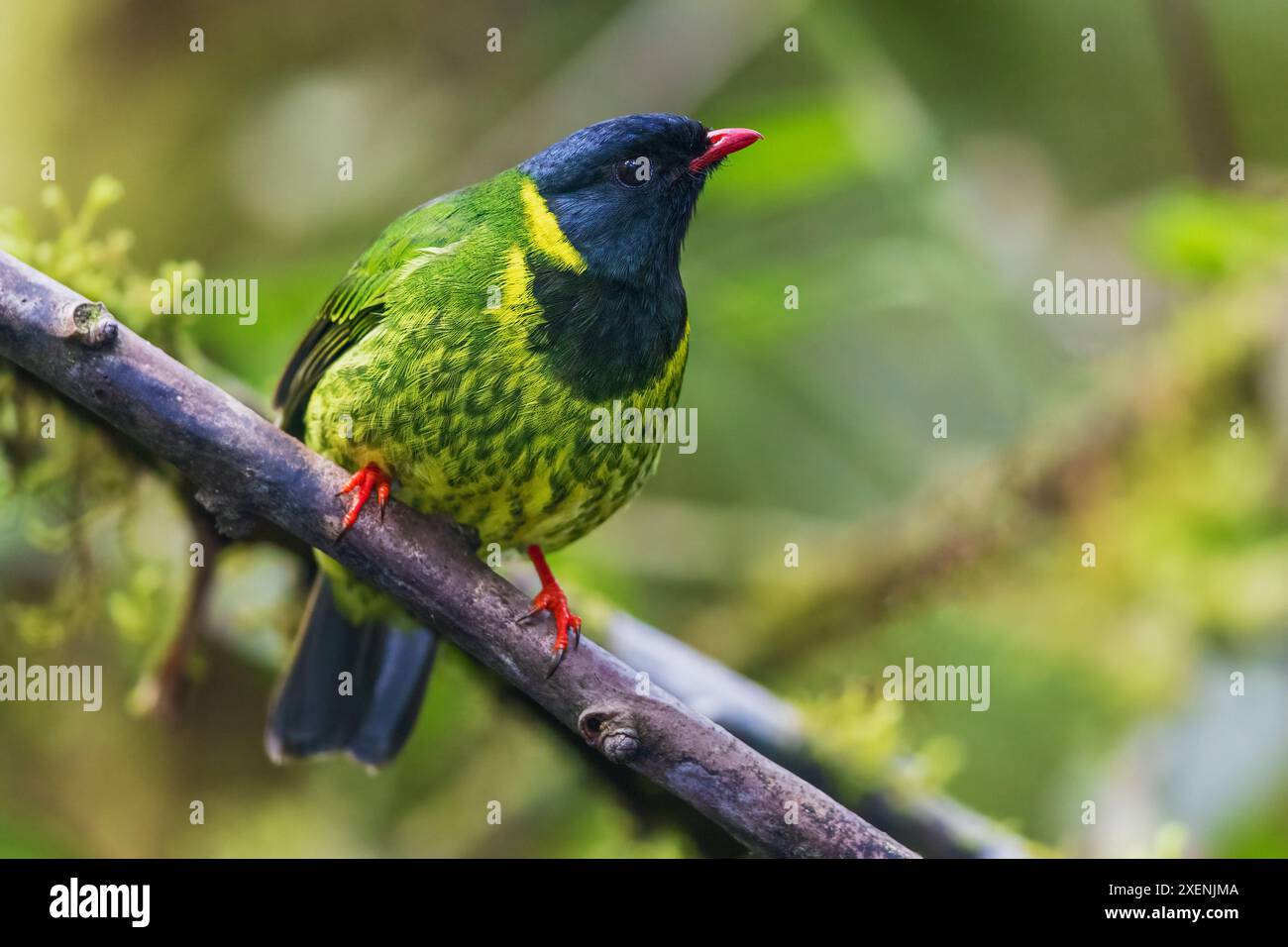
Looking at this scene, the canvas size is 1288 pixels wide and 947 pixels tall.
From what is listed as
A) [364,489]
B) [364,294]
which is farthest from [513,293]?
[364,489]

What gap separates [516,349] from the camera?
2443mm

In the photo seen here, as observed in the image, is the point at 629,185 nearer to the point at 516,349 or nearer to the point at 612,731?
the point at 516,349

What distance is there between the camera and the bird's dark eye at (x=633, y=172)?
2715 millimetres

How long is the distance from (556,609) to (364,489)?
0.39 meters

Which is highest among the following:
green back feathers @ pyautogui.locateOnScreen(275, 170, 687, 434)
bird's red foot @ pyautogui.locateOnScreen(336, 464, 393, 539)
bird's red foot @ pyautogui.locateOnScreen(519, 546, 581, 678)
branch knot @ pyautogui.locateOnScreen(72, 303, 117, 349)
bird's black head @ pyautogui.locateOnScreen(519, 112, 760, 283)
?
bird's black head @ pyautogui.locateOnScreen(519, 112, 760, 283)

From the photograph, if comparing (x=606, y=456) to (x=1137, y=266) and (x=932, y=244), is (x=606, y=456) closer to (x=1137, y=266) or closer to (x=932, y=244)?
(x=932, y=244)

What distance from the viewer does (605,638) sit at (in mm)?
2924

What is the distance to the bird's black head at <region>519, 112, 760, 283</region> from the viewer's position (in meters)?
2.65

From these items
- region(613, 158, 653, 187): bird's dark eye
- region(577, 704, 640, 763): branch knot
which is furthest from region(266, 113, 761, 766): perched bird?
region(577, 704, 640, 763): branch knot

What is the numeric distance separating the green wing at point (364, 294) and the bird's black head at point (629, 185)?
0.71 feet

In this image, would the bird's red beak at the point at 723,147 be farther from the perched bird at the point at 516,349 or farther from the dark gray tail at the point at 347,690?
the dark gray tail at the point at 347,690

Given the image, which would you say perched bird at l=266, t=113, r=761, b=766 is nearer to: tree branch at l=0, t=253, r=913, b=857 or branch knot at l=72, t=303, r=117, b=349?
tree branch at l=0, t=253, r=913, b=857

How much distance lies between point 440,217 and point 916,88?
313 cm

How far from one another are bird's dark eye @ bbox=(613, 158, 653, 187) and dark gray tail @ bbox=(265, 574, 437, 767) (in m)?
1.07
